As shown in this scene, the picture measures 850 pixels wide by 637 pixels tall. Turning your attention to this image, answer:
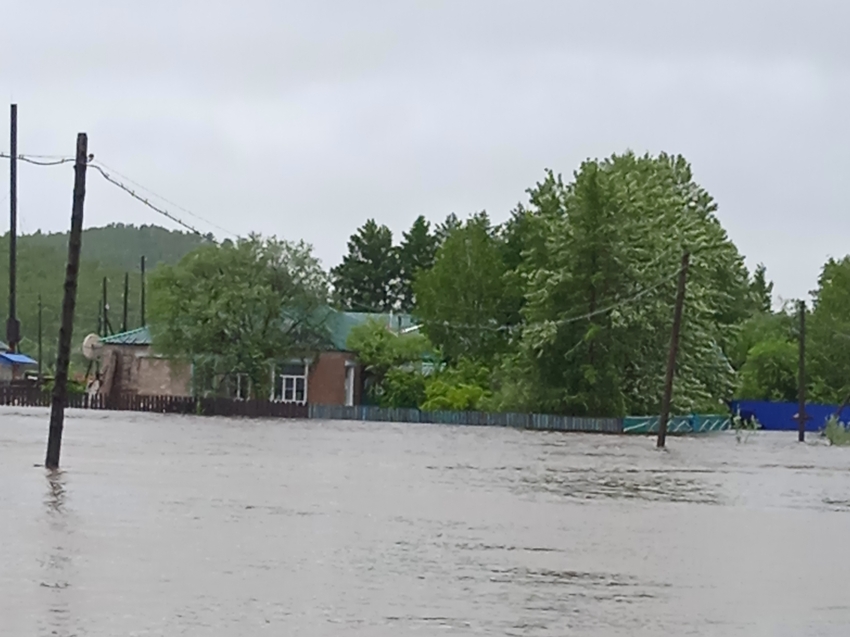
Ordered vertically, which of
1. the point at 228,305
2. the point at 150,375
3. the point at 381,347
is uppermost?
the point at 228,305

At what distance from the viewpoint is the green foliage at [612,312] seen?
245 ft

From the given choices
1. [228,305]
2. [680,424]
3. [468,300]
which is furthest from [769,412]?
[228,305]

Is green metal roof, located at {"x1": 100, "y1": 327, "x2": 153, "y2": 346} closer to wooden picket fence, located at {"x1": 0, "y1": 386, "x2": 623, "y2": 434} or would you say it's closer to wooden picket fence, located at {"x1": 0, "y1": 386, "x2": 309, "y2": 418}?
wooden picket fence, located at {"x1": 0, "y1": 386, "x2": 309, "y2": 418}

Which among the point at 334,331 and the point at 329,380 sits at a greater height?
the point at 334,331

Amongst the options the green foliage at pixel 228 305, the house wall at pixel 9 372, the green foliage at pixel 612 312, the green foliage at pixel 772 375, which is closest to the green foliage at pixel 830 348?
the green foliage at pixel 772 375

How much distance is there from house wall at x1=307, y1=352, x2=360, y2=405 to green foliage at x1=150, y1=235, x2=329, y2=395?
7483 mm

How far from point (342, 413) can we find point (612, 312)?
51.3 ft

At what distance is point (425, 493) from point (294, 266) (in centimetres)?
5196

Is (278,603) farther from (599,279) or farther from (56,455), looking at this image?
(599,279)

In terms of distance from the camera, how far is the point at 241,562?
704 inches

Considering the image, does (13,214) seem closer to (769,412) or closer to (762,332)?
(769,412)

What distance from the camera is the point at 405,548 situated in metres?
20.2

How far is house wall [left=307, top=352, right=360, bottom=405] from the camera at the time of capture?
88812 mm

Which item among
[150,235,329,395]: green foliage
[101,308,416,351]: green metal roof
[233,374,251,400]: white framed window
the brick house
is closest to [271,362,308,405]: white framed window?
the brick house
